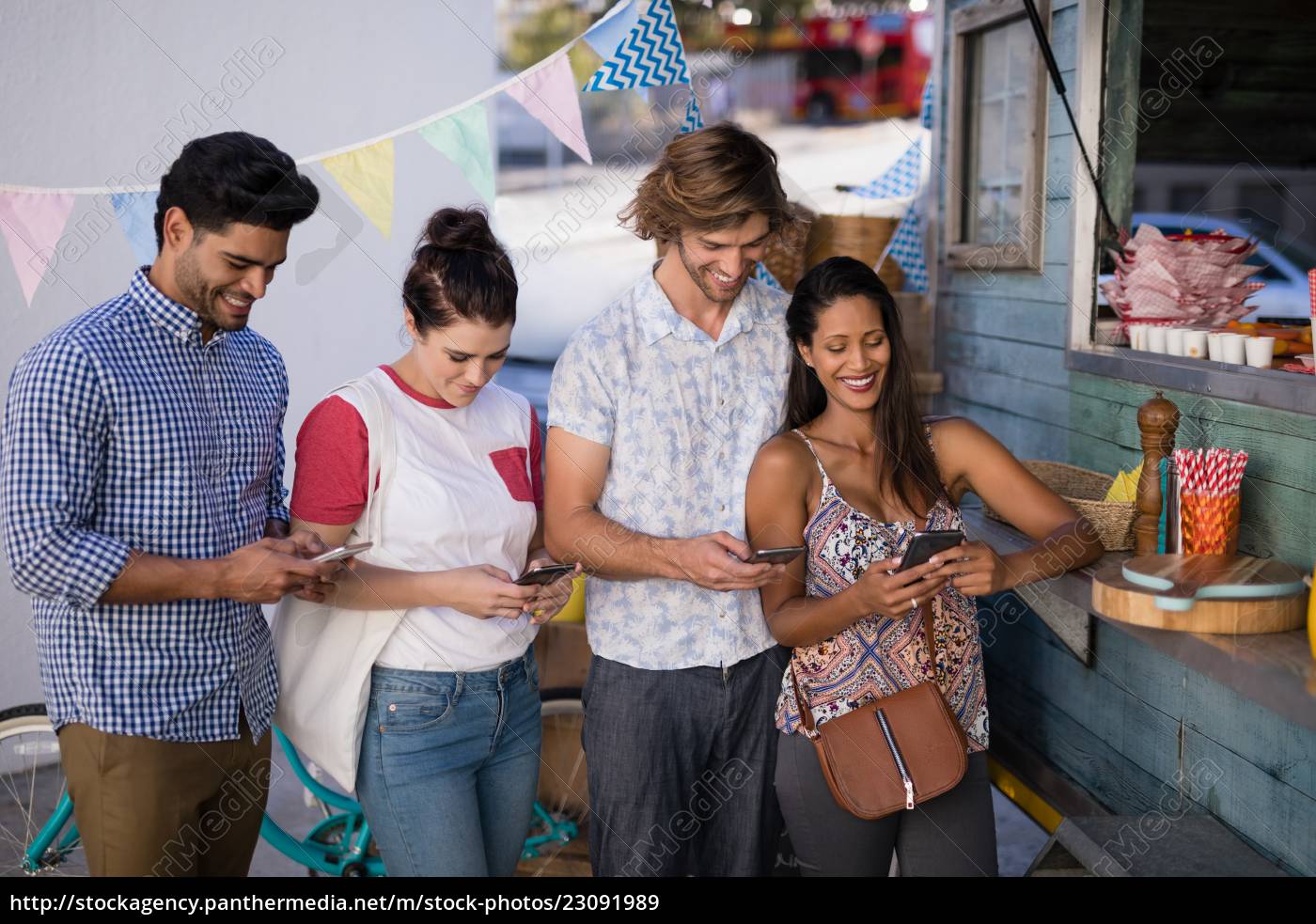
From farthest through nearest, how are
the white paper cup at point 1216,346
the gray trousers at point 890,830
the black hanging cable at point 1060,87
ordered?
the black hanging cable at point 1060,87
the white paper cup at point 1216,346
the gray trousers at point 890,830

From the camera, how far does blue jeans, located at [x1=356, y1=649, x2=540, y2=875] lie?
2252 millimetres

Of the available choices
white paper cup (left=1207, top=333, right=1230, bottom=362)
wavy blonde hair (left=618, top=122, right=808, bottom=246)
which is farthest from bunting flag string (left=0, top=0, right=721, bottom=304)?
white paper cup (left=1207, top=333, right=1230, bottom=362)

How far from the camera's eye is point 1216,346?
2.76 m

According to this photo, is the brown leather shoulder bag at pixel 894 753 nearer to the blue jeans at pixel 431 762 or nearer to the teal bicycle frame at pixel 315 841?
the blue jeans at pixel 431 762

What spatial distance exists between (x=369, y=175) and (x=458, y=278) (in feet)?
3.83

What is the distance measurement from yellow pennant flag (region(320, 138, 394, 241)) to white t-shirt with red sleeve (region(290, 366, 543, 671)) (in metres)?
1.06

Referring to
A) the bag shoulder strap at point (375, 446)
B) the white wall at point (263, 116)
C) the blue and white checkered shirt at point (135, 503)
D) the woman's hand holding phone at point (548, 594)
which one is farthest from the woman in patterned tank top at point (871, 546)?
the white wall at point (263, 116)

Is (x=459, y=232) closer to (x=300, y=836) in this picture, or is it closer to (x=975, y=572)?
(x=975, y=572)

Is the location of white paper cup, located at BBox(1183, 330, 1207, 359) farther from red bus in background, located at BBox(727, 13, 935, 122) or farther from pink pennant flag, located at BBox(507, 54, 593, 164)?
red bus in background, located at BBox(727, 13, 935, 122)

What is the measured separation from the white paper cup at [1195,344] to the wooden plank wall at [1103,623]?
11cm

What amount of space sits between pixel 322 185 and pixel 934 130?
230cm

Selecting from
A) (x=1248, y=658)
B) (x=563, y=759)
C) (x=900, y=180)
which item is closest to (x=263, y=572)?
(x=1248, y=658)

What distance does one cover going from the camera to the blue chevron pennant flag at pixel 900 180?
4.56m
